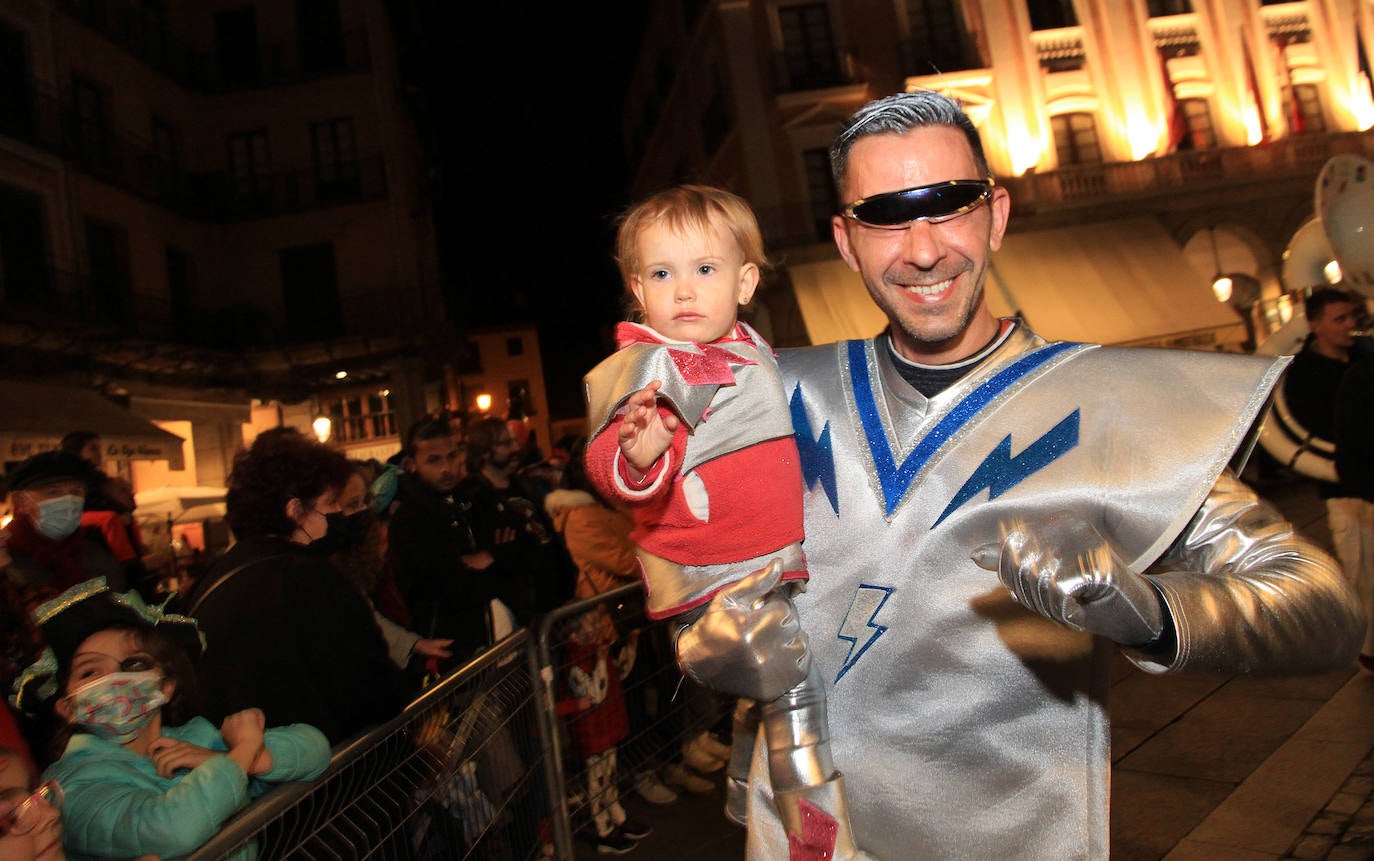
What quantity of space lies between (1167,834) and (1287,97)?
21261 millimetres

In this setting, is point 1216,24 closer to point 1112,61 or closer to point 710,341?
point 1112,61

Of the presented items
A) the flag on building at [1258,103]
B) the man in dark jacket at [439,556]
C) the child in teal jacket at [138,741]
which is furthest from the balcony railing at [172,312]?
the flag on building at [1258,103]

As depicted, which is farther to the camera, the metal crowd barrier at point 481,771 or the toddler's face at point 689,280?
the metal crowd barrier at point 481,771

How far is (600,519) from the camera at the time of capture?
552 centimetres

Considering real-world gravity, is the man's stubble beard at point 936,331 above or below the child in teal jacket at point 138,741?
above

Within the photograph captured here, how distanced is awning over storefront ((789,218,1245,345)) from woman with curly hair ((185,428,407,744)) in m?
15.3

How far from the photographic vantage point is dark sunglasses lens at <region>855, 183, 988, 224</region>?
6.34 feet

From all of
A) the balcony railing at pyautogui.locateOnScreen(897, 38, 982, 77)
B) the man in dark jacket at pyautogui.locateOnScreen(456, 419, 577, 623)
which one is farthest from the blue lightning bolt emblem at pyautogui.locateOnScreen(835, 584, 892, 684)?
the balcony railing at pyautogui.locateOnScreen(897, 38, 982, 77)

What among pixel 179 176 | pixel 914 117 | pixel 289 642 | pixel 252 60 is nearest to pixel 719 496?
pixel 914 117

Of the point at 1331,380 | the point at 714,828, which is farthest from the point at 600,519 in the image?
the point at 1331,380

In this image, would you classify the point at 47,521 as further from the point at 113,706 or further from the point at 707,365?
the point at 707,365

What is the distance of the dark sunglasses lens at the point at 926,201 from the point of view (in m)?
1.93

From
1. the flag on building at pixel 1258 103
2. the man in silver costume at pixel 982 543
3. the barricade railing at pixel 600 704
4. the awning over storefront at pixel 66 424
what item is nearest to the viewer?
the man in silver costume at pixel 982 543

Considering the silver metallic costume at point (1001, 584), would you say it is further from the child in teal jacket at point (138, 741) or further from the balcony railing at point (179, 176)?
the balcony railing at point (179, 176)
